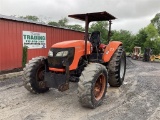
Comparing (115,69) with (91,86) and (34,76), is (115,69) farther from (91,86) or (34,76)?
(34,76)

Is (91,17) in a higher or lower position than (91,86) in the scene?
higher

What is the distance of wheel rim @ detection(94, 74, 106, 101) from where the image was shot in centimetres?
578

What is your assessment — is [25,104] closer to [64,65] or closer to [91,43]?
[64,65]

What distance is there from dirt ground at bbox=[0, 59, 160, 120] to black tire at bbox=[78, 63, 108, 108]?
20 cm

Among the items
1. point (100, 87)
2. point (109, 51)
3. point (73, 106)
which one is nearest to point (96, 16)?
point (109, 51)

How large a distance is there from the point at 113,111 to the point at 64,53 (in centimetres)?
197

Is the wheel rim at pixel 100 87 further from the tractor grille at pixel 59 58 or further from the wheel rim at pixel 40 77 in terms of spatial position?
the wheel rim at pixel 40 77

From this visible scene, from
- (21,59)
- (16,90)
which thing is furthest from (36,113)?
(21,59)

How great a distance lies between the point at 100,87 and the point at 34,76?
6.47 ft

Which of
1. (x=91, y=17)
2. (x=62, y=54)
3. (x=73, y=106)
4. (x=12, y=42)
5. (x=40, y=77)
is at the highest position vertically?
(x=91, y=17)

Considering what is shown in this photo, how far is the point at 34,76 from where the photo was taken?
642 centimetres

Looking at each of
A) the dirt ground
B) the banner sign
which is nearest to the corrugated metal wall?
the banner sign

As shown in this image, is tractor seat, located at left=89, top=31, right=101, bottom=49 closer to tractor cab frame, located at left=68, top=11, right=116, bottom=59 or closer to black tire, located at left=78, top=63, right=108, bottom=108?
tractor cab frame, located at left=68, top=11, right=116, bottom=59

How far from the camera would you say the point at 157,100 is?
20.4 ft
